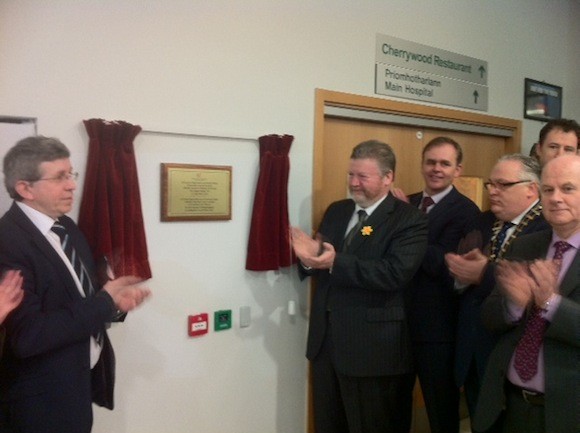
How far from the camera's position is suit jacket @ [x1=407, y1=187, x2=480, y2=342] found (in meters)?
2.29

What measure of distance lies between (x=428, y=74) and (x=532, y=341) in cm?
175

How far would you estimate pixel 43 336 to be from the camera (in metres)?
1.42

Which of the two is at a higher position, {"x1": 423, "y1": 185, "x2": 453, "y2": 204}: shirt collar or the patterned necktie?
{"x1": 423, "y1": 185, "x2": 453, "y2": 204}: shirt collar

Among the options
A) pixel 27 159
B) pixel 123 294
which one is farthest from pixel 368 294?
pixel 27 159

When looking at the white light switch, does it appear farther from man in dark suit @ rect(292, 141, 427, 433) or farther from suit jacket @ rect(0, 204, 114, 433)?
suit jacket @ rect(0, 204, 114, 433)

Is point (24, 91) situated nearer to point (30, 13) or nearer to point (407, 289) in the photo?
point (30, 13)

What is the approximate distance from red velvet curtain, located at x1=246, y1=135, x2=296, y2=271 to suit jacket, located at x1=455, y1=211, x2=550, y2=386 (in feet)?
2.73

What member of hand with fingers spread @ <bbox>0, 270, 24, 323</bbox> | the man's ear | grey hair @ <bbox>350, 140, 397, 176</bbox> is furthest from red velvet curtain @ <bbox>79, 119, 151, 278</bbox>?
grey hair @ <bbox>350, 140, 397, 176</bbox>

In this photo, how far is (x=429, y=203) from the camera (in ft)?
7.87

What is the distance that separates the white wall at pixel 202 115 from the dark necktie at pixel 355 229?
0.34m

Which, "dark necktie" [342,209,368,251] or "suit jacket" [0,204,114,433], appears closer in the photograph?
"suit jacket" [0,204,114,433]

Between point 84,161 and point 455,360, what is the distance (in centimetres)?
176

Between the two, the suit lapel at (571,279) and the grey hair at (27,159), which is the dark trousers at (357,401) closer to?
the suit lapel at (571,279)

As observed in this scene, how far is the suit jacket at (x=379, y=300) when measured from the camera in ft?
6.76
